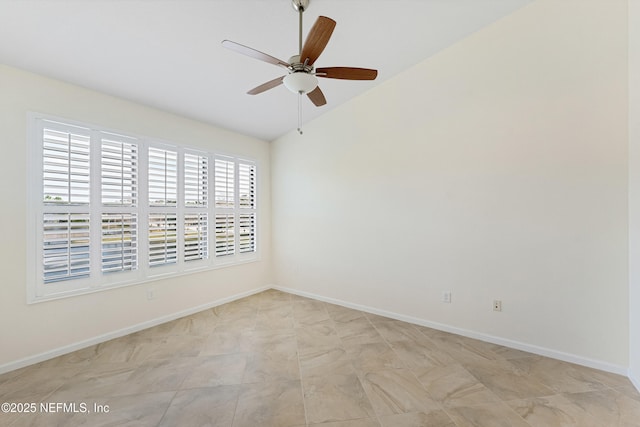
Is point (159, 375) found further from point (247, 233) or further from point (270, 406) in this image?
point (247, 233)

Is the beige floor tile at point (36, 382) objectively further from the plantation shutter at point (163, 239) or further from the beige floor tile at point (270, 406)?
the beige floor tile at point (270, 406)

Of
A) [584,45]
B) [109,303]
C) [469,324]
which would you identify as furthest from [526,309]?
[109,303]

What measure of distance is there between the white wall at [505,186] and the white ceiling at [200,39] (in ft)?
1.47

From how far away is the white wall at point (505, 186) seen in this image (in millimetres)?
2273

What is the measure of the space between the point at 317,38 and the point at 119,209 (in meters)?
2.83

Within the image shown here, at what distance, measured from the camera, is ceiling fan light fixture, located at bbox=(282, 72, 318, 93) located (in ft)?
6.09

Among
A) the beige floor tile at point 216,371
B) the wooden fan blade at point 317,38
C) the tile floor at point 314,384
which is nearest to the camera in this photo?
the wooden fan blade at point 317,38

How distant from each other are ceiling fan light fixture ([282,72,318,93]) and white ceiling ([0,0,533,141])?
71 centimetres

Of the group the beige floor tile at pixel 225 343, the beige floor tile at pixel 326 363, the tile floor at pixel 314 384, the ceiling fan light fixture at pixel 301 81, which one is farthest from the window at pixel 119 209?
the ceiling fan light fixture at pixel 301 81

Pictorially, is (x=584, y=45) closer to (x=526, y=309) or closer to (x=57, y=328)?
(x=526, y=309)

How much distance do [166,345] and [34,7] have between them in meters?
3.02

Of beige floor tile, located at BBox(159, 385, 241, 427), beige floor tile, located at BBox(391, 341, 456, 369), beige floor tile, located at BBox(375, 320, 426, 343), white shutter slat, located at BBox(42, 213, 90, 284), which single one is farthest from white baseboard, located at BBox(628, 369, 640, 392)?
white shutter slat, located at BBox(42, 213, 90, 284)

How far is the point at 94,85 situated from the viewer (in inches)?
105

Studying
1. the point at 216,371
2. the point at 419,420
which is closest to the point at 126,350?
the point at 216,371
